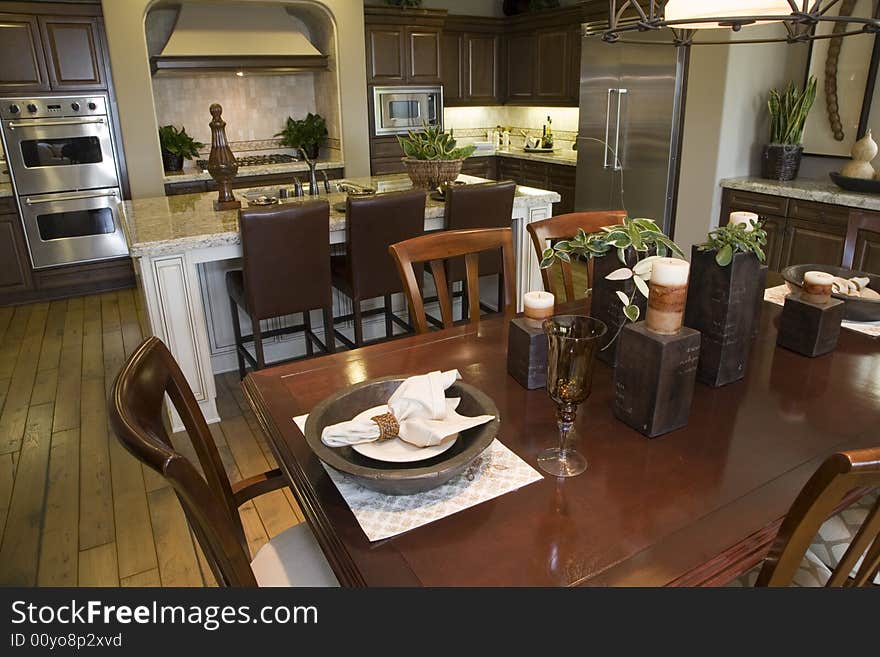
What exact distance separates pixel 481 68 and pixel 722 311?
19.2ft

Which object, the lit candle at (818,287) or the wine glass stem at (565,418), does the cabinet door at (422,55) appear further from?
the wine glass stem at (565,418)

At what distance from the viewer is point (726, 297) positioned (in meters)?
1.31

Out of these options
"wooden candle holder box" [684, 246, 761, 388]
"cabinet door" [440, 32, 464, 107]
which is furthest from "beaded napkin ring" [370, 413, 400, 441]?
"cabinet door" [440, 32, 464, 107]

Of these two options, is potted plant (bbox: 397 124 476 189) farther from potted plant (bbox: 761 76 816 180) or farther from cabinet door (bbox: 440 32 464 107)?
cabinet door (bbox: 440 32 464 107)

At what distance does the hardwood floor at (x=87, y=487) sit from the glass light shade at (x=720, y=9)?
192 cm

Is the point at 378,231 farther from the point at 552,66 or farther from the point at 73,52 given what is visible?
the point at 552,66

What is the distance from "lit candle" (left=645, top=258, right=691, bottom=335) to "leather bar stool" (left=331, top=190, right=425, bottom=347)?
182 cm

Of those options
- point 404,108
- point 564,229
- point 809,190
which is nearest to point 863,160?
point 809,190

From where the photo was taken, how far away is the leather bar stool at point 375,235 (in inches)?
110

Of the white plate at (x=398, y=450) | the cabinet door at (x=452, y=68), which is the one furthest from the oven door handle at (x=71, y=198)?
the white plate at (x=398, y=450)

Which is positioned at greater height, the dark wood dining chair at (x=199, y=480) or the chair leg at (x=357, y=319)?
the dark wood dining chair at (x=199, y=480)

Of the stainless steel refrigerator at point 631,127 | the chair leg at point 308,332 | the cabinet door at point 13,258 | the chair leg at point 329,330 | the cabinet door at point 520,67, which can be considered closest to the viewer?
the chair leg at point 329,330

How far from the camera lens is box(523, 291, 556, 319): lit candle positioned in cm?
136

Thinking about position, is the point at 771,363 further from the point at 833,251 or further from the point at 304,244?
the point at 833,251
